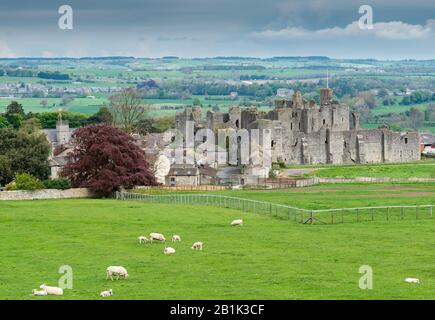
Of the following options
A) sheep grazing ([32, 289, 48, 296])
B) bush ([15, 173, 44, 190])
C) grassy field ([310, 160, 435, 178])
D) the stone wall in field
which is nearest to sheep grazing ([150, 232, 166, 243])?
sheep grazing ([32, 289, 48, 296])

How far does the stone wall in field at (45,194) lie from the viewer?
72.4m

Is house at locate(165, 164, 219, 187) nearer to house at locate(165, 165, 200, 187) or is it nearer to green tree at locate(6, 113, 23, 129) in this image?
house at locate(165, 165, 200, 187)

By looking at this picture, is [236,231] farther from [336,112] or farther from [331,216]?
[336,112]

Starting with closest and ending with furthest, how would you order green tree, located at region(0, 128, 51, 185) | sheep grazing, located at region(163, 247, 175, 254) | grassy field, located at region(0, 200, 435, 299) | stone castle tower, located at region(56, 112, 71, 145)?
grassy field, located at region(0, 200, 435, 299) < sheep grazing, located at region(163, 247, 175, 254) < green tree, located at region(0, 128, 51, 185) < stone castle tower, located at region(56, 112, 71, 145)

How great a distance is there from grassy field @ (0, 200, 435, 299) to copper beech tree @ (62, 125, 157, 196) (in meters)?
16.9

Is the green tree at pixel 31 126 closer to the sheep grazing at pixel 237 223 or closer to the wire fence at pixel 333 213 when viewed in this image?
the wire fence at pixel 333 213

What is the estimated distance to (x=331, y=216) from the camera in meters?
53.2

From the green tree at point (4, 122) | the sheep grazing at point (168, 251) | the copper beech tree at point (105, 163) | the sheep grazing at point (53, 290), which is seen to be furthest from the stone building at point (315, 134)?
the sheep grazing at point (53, 290)

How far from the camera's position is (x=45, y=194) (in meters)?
74.1

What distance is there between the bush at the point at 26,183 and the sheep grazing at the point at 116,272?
41055 mm

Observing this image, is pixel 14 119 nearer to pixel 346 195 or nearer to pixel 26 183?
pixel 26 183

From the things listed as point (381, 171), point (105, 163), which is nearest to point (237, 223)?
point (105, 163)

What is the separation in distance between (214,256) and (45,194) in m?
37.0

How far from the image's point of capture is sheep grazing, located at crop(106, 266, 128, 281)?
110 feet
